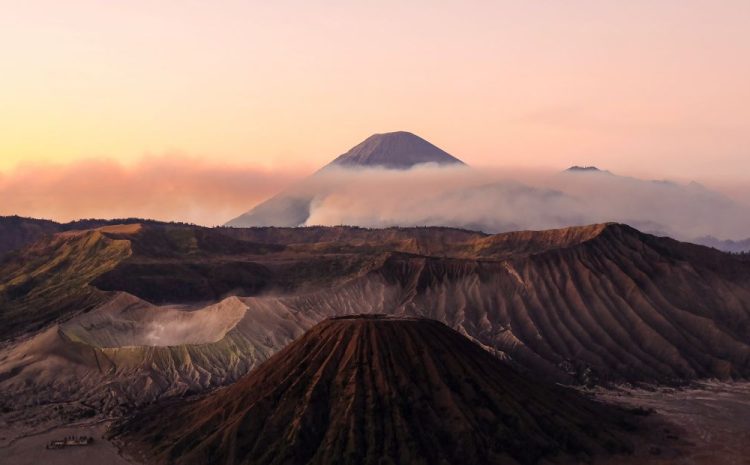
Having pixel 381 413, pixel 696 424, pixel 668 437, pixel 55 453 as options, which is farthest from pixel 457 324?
pixel 55 453

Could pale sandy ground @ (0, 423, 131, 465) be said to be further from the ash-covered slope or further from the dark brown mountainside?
the dark brown mountainside

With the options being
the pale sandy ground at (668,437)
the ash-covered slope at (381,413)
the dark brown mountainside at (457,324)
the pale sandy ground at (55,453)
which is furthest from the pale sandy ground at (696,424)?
the pale sandy ground at (55,453)

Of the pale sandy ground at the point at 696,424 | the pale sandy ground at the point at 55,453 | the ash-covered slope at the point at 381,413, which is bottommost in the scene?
the pale sandy ground at the point at 696,424

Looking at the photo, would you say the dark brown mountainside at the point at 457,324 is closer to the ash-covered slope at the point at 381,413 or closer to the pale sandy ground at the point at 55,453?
the pale sandy ground at the point at 55,453

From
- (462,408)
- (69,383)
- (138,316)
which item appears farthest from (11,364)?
(462,408)

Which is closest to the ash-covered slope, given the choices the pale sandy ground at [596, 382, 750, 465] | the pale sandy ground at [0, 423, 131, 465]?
the pale sandy ground at [0, 423, 131, 465]

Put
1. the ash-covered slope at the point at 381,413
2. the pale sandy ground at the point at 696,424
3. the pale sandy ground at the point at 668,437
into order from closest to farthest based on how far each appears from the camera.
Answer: the ash-covered slope at the point at 381,413
the pale sandy ground at the point at 668,437
the pale sandy ground at the point at 696,424

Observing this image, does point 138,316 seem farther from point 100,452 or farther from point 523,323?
point 523,323
